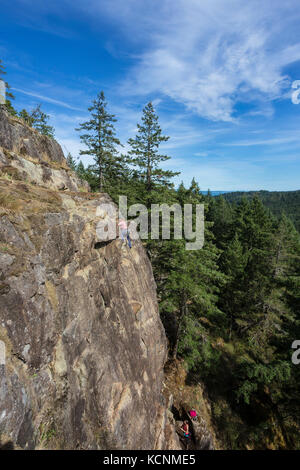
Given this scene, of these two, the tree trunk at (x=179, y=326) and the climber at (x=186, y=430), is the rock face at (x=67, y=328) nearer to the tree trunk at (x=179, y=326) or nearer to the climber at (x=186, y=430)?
the climber at (x=186, y=430)

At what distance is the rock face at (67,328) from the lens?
4273 millimetres

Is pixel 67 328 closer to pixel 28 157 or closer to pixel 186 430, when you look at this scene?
pixel 28 157

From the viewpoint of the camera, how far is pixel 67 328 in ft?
18.9

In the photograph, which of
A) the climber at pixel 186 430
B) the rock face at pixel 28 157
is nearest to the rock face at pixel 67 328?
the rock face at pixel 28 157

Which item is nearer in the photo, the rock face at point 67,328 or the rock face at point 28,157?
the rock face at point 67,328

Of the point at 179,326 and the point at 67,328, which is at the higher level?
the point at 67,328

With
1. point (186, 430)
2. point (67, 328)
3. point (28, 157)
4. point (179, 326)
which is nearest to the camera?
point (67, 328)

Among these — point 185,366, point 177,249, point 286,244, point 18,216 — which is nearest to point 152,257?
point 177,249

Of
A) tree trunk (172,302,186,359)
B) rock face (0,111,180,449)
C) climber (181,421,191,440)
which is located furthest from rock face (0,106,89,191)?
climber (181,421,191,440)

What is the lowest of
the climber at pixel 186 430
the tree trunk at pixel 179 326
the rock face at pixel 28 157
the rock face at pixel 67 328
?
the climber at pixel 186 430

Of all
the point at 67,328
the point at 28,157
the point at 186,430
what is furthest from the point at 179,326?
the point at 28,157

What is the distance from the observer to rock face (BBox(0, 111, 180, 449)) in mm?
4273

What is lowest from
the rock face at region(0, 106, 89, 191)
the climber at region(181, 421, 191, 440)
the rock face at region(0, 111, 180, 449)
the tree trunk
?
the climber at region(181, 421, 191, 440)

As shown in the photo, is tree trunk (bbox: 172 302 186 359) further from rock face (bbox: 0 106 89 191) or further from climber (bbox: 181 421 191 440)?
rock face (bbox: 0 106 89 191)
